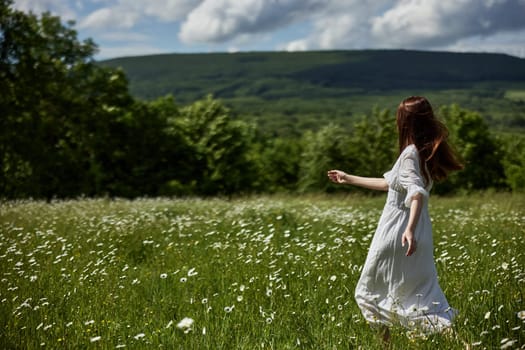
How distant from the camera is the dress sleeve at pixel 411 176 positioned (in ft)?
12.3

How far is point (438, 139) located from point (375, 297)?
4.47 ft

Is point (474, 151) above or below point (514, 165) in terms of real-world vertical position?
above

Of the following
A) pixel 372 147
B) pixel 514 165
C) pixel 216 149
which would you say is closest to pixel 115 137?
pixel 216 149

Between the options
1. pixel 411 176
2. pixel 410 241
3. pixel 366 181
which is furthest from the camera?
pixel 366 181

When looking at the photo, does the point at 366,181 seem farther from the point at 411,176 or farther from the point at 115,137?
the point at 115,137

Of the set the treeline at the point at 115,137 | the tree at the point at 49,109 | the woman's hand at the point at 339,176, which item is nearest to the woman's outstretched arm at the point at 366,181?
the woman's hand at the point at 339,176

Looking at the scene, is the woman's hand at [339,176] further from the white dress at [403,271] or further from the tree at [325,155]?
the tree at [325,155]

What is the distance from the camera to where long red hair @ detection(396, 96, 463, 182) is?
401 cm

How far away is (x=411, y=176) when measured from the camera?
383cm

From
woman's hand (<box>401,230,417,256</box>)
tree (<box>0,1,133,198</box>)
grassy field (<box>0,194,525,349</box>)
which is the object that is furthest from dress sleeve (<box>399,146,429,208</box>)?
tree (<box>0,1,133,198</box>)

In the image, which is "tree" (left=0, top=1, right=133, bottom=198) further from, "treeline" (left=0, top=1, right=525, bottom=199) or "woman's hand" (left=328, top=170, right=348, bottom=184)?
"woman's hand" (left=328, top=170, right=348, bottom=184)

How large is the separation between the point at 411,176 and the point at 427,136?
16.8 inches

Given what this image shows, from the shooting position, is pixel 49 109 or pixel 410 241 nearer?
pixel 410 241

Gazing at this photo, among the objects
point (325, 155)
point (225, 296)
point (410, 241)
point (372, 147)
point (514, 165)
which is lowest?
point (514, 165)
